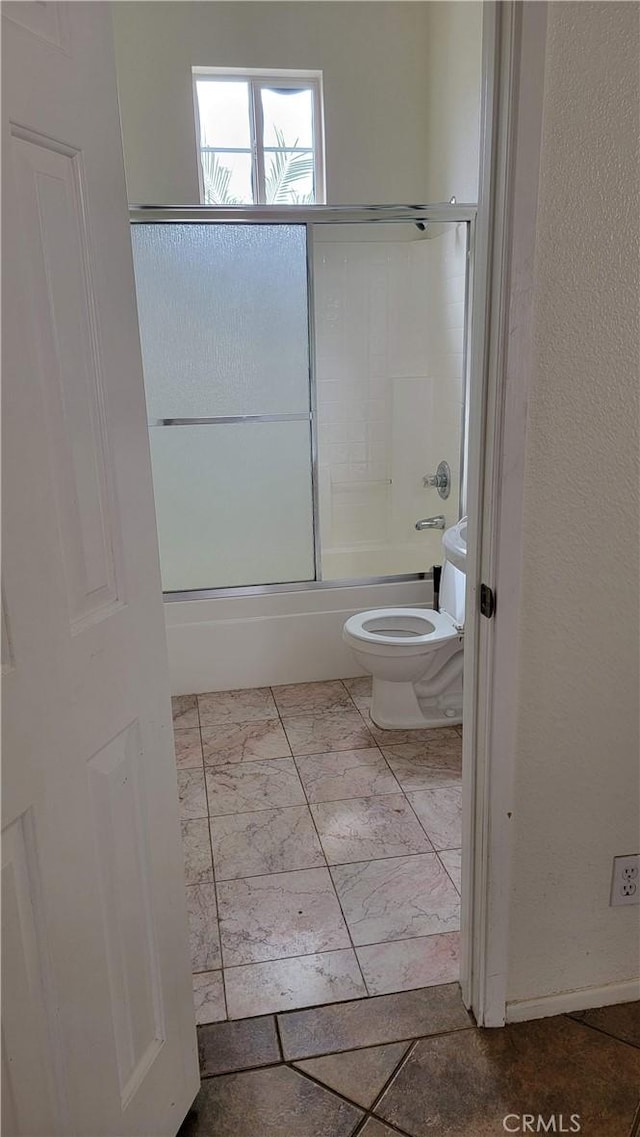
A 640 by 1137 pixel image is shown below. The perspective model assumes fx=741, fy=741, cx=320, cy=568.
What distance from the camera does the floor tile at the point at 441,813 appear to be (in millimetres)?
2158

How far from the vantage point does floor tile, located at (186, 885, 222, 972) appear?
1.74 meters

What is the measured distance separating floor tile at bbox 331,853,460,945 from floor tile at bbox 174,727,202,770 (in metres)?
0.77

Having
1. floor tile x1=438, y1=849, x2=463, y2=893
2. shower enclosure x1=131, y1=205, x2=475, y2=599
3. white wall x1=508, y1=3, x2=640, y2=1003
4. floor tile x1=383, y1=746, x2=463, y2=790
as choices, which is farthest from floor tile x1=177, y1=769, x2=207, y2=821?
white wall x1=508, y1=3, x2=640, y2=1003

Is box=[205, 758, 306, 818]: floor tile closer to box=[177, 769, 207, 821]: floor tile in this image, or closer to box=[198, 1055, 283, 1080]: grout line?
box=[177, 769, 207, 821]: floor tile

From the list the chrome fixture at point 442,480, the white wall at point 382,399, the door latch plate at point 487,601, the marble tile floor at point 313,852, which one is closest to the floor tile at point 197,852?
the marble tile floor at point 313,852

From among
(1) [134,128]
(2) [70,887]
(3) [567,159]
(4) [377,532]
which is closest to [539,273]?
(3) [567,159]

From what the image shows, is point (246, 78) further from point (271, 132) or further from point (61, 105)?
point (61, 105)

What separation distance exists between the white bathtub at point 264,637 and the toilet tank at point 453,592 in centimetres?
43

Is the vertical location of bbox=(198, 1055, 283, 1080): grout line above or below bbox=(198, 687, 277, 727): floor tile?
above

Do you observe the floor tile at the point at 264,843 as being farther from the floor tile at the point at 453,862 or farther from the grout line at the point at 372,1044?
the grout line at the point at 372,1044

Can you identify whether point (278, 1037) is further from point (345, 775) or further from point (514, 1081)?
point (345, 775)

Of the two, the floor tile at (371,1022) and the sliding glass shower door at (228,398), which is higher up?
the sliding glass shower door at (228,398)

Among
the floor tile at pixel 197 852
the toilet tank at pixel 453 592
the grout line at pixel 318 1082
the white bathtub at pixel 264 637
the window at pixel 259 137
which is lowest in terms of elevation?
the floor tile at pixel 197 852

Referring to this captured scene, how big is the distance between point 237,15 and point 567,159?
9.72ft
